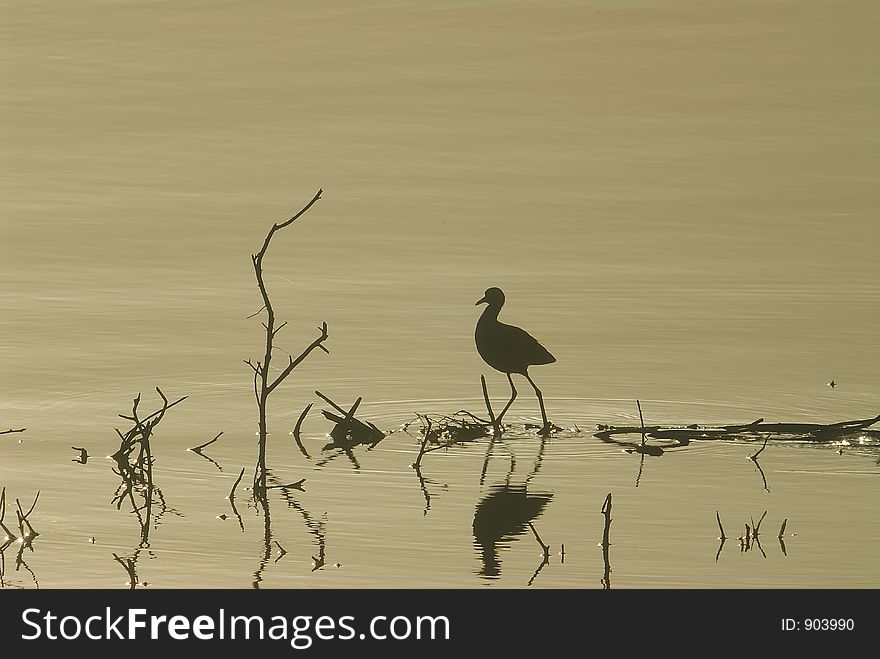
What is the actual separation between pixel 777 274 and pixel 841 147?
2.91 meters

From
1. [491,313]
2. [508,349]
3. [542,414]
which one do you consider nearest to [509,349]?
[508,349]

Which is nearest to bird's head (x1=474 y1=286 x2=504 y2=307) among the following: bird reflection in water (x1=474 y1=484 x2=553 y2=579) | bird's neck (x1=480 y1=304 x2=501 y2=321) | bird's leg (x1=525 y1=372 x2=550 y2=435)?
bird's neck (x1=480 y1=304 x2=501 y2=321)

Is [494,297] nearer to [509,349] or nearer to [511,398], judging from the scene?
[509,349]

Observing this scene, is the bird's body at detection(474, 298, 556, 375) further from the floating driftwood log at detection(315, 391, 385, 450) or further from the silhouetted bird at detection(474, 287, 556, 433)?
the floating driftwood log at detection(315, 391, 385, 450)

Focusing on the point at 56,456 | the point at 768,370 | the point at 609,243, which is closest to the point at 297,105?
the point at 609,243

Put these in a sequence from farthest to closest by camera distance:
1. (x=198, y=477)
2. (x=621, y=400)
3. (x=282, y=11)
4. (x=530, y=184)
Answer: (x=282, y=11) → (x=530, y=184) → (x=621, y=400) → (x=198, y=477)

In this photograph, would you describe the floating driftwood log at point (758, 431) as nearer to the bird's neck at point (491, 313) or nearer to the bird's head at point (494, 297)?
the bird's neck at point (491, 313)

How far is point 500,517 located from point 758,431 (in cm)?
227

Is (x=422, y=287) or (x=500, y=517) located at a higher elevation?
(x=422, y=287)

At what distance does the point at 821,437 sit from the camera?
1037cm

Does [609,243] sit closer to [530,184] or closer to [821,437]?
[530,184]

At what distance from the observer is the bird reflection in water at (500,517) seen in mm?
8000

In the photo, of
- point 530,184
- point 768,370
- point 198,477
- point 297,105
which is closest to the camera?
point 198,477

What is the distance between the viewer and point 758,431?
10461mm
